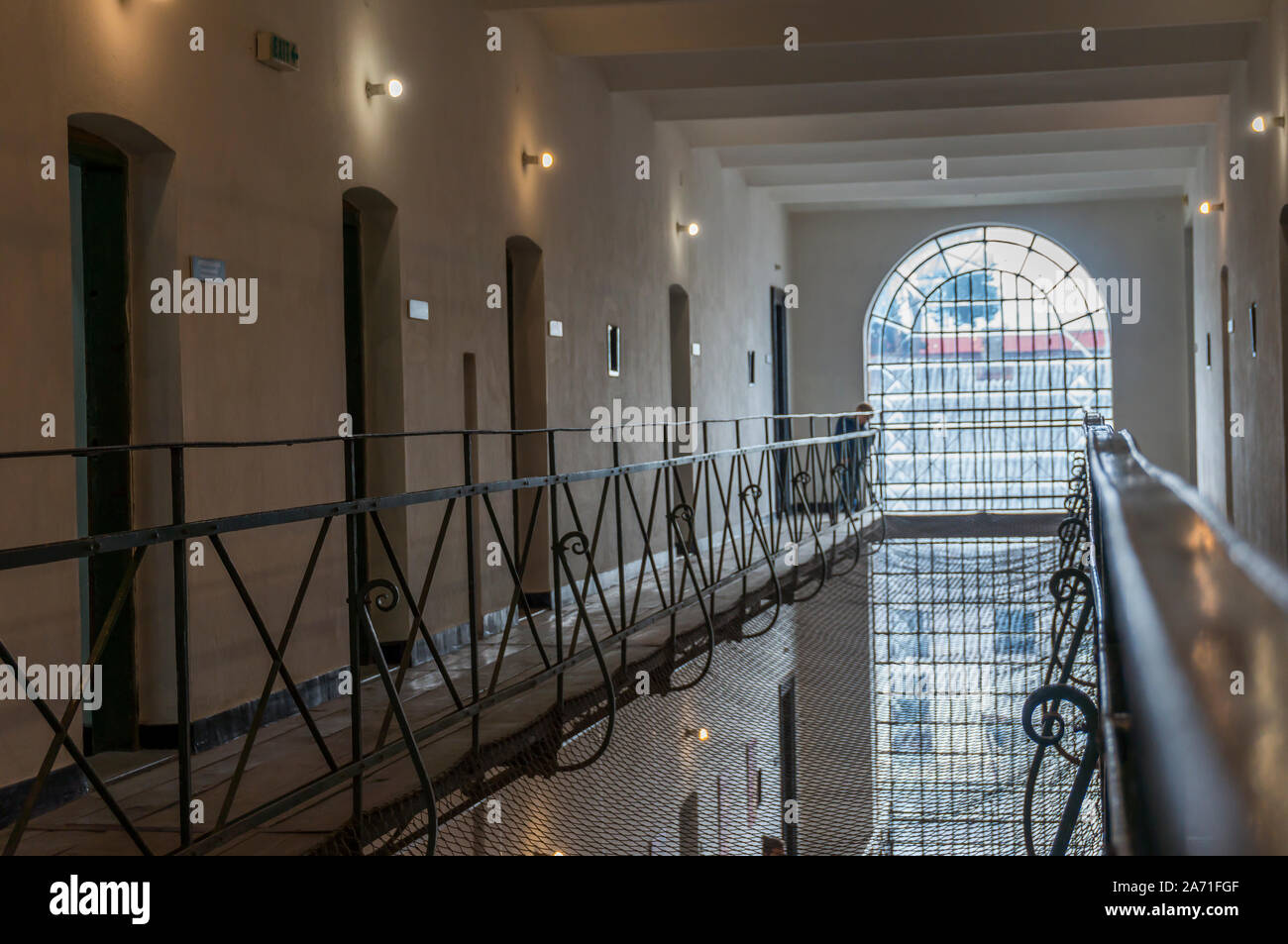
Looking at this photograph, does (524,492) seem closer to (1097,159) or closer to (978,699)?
(978,699)

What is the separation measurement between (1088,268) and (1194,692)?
1655 centimetres

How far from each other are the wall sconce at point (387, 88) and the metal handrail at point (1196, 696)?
4.87m

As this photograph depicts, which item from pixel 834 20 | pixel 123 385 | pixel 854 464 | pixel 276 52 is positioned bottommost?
pixel 854 464

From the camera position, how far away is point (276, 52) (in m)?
4.50

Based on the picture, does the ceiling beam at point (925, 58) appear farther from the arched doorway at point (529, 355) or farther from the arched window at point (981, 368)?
the arched window at point (981, 368)

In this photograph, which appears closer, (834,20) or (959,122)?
(834,20)

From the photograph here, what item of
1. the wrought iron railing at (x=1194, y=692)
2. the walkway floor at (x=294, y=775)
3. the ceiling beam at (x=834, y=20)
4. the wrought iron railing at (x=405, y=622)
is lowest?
the walkway floor at (x=294, y=775)

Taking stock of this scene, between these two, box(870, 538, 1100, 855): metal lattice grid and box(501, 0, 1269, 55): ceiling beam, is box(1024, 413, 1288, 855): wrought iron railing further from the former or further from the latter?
box(501, 0, 1269, 55): ceiling beam

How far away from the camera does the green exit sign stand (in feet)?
14.6

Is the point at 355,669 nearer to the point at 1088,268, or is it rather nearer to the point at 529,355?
the point at 529,355

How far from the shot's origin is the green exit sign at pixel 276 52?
4.44m

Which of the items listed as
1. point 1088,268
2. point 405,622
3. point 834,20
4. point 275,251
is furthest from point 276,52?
point 1088,268

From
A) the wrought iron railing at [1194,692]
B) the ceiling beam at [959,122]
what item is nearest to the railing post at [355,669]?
the wrought iron railing at [1194,692]
